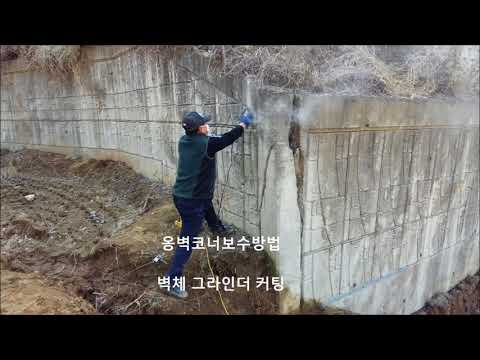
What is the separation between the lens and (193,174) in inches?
116

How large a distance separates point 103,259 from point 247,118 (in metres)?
2.25

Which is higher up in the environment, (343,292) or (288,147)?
(288,147)

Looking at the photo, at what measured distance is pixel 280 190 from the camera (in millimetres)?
2957

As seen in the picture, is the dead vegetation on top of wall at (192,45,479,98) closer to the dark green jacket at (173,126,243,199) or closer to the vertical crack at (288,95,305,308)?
the vertical crack at (288,95,305,308)

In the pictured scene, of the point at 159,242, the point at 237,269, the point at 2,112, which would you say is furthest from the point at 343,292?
the point at 2,112

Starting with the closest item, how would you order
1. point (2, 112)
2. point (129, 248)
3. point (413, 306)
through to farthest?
point (129, 248)
point (413, 306)
point (2, 112)

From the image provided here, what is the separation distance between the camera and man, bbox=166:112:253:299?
2.91 m

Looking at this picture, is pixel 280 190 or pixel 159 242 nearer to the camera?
pixel 280 190

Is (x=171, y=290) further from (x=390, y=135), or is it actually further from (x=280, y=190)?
(x=390, y=135)

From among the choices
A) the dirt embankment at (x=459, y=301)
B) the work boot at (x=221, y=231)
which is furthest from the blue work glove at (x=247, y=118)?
the dirt embankment at (x=459, y=301)

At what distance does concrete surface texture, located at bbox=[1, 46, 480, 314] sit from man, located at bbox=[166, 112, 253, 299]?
41cm

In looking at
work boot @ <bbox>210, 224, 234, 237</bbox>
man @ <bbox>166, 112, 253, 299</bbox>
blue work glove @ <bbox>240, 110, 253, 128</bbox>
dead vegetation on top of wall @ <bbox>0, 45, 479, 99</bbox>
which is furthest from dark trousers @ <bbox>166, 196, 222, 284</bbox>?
dead vegetation on top of wall @ <bbox>0, 45, 479, 99</bbox>

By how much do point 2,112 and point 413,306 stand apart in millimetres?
11815

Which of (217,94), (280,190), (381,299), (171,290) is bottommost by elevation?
(381,299)
